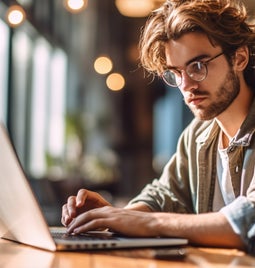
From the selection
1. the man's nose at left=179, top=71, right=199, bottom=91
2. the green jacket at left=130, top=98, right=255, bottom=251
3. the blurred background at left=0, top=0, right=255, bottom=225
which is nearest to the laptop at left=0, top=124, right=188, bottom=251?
the green jacket at left=130, top=98, right=255, bottom=251

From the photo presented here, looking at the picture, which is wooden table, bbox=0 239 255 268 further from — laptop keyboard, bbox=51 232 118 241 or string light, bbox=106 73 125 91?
string light, bbox=106 73 125 91

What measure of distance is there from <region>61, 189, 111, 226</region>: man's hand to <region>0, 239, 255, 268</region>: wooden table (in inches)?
14.5

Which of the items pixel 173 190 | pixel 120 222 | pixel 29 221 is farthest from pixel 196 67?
pixel 29 221

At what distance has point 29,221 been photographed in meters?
1.59

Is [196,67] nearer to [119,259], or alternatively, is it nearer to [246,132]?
[246,132]

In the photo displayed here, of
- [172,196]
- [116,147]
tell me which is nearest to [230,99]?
[172,196]

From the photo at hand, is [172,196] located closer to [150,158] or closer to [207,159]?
[207,159]

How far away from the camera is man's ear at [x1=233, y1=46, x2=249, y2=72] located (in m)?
2.30

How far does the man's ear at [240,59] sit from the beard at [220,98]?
47 millimetres

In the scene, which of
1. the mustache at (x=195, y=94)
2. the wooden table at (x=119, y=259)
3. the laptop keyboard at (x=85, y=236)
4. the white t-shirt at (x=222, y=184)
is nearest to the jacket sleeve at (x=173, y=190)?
the white t-shirt at (x=222, y=184)

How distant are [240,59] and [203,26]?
0.22m

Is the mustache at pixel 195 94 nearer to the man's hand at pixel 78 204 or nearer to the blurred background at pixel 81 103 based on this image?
the man's hand at pixel 78 204

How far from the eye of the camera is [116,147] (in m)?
12.7

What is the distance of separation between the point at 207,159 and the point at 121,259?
907 mm
